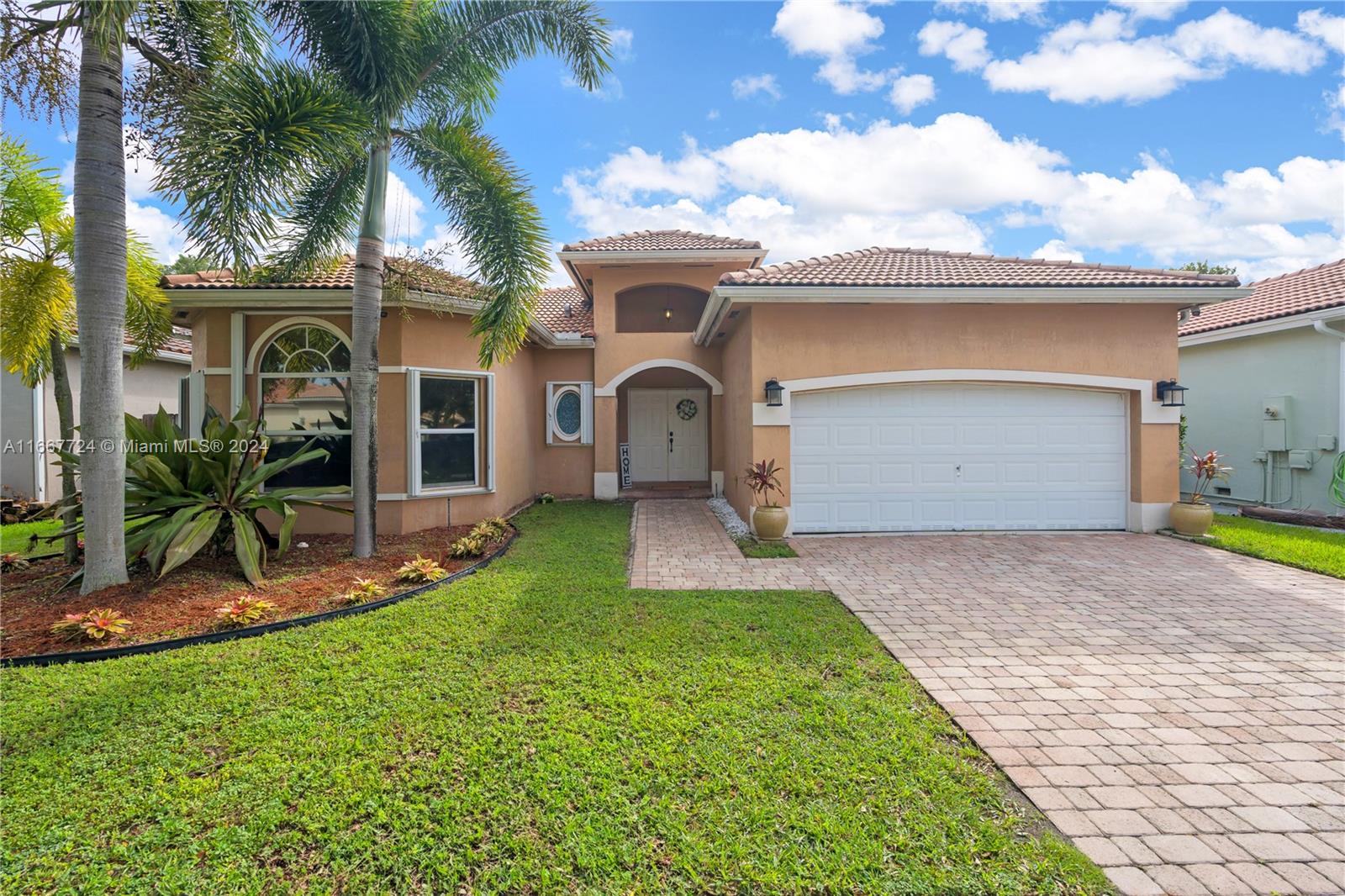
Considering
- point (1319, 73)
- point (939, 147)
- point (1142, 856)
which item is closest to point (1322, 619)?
point (1142, 856)

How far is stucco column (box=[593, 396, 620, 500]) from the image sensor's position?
13.3m

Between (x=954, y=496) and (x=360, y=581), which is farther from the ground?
(x=954, y=496)

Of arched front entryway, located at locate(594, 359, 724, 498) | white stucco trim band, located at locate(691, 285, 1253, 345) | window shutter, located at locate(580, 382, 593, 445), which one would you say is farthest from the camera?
arched front entryway, located at locate(594, 359, 724, 498)

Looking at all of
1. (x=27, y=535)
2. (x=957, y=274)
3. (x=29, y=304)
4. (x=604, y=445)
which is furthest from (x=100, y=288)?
(x=957, y=274)

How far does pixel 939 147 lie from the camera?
9617 mm

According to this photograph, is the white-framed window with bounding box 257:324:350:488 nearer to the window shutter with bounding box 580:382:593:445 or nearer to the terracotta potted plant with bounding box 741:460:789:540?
the window shutter with bounding box 580:382:593:445

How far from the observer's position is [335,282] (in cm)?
862

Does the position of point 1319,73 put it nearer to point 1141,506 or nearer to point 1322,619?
point 1141,506

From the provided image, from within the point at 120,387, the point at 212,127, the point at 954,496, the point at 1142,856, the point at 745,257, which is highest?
the point at 745,257

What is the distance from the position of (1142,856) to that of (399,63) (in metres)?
9.59

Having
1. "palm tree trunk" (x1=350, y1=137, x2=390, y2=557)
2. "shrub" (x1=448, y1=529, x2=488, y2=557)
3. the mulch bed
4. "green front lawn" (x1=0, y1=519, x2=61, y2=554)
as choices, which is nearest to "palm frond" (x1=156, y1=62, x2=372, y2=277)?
"palm tree trunk" (x1=350, y1=137, x2=390, y2=557)

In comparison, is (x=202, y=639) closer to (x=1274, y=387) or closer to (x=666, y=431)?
(x=666, y=431)

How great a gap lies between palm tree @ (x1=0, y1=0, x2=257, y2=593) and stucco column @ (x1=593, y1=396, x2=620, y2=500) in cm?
860

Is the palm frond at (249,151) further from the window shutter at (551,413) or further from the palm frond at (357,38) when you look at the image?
the window shutter at (551,413)
